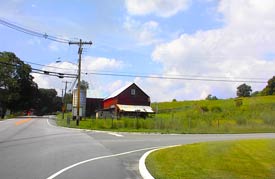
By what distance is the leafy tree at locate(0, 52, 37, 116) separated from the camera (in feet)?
300

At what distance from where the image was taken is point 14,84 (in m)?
93.1

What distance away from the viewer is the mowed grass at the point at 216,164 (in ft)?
38.4

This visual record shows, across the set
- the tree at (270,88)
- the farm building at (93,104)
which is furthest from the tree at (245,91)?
the farm building at (93,104)

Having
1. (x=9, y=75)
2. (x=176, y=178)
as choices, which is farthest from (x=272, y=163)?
(x=9, y=75)

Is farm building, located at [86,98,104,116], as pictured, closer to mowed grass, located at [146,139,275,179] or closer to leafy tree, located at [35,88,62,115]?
leafy tree, located at [35,88,62,115]

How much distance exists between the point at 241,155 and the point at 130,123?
29.7m

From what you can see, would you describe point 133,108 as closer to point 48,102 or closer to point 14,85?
point 14,85

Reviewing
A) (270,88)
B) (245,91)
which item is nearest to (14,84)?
(270,88)

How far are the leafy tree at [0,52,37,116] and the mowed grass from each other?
74.4 m

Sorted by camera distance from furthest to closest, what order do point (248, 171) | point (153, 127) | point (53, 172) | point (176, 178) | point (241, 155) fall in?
point (153, 127) < point (241, 155) < point (248, 171) < point (53, 172) < point (176, 178)

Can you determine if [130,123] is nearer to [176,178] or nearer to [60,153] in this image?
[60,153]

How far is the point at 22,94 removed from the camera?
3932 inches

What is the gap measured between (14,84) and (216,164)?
8472 centimetres

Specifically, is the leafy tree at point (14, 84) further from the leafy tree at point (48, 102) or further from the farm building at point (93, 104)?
the leafy tree at point (48, 102)
